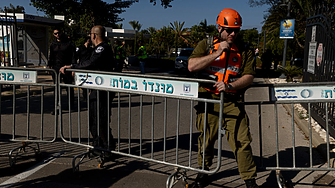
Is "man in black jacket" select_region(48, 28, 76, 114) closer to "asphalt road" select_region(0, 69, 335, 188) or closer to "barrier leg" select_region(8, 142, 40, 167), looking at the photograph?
"asphalt road" select_region(0, 69, 335, 188)

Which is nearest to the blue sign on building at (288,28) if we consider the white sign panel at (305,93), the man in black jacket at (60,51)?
the man in black jacket at (60,51)

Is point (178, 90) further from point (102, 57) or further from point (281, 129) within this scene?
point (281, 129)

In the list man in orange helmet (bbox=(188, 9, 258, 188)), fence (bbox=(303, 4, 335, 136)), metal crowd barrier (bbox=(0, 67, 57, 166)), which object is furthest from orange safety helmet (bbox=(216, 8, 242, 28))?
fence (bbox=(303, 4, 335, 136))

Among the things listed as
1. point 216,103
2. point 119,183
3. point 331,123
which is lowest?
point 119,183

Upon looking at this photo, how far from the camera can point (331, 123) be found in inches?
239

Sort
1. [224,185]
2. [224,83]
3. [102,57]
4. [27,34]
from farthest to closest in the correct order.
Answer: [27,34]
[102,57]
[224,185]
[224,83]

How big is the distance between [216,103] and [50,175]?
2.34 metres

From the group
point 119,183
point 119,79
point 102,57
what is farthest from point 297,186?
point 102,57

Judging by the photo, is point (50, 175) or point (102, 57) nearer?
point (50, 175)

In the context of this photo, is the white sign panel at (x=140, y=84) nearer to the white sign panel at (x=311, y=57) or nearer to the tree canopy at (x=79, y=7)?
the white sign panel at (x=311, y=57)

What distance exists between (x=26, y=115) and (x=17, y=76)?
3519 millimetres

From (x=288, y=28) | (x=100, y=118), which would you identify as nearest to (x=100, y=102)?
(x=100, y=118)

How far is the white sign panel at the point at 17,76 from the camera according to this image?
4352mm

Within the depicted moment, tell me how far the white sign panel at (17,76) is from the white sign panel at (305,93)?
321 centimetres
